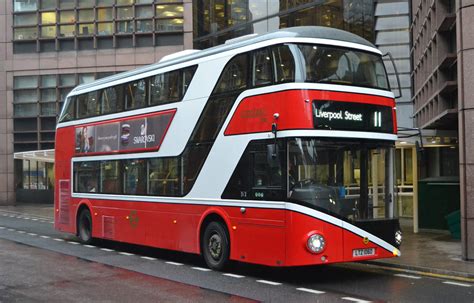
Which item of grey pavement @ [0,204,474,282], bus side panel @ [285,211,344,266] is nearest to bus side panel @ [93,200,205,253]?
bus side panel @ [285,211,344,266]

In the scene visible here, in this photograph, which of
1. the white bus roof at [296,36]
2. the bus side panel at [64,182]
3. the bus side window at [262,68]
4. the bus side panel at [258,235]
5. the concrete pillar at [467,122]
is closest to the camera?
the bus side panel at [258,235]

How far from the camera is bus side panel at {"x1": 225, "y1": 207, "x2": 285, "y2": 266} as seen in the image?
1029 centimetres

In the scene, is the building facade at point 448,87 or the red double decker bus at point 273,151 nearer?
the red double decker bus at point 273,151

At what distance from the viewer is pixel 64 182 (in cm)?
1809

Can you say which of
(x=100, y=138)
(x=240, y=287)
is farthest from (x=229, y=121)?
(x=100, y=138)

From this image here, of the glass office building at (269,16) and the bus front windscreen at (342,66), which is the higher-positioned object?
the glass office building at (269,16)

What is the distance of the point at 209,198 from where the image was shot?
12.1 meters

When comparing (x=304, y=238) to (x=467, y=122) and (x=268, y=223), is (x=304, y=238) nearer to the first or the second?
(x=268, y=223)

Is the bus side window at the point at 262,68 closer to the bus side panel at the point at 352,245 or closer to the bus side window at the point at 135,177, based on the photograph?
the bus side panel at the point at 352,245

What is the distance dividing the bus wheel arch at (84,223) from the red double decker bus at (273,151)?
3.32 meters

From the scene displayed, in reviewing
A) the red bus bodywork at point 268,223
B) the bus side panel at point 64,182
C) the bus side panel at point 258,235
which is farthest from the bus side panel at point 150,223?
the bus side panel at point 64,182

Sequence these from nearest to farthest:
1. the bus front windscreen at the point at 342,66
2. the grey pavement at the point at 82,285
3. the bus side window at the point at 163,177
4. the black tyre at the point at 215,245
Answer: the grey pavement at the point at 82,285, the bus front windscreen at the point at 342,66, the black tyre at the point at 215,245, the bus side window at the point at 163,177

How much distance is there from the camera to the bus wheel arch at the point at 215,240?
11695 mm

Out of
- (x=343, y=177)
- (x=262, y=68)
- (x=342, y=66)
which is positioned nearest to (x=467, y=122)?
(x=342, y=66)
